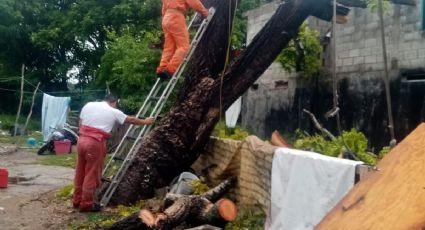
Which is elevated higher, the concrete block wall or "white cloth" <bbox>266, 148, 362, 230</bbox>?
the concrete block wall

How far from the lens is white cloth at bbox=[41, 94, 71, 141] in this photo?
62.4ft

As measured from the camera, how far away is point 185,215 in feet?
19.2

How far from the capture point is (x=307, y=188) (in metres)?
4.74

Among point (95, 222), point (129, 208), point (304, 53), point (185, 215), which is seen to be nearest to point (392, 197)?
point (185, 215)

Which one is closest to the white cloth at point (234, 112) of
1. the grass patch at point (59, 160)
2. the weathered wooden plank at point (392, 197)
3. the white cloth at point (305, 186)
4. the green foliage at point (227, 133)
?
the grass patch at point (59, 160)

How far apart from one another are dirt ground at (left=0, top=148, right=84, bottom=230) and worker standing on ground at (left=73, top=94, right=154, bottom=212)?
9.7 inches

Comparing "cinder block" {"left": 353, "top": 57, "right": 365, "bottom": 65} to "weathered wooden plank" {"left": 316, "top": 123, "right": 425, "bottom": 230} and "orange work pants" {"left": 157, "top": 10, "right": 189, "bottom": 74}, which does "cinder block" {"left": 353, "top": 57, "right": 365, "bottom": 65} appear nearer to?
"orange work pants" {"left": 157, "top": 10, "right": 189, "bottom": 74}

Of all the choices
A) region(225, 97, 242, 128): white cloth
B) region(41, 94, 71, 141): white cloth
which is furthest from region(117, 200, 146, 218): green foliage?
region(41, 94, 71, 141): white cloth

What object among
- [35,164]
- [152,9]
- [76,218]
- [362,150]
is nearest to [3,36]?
[152,9]

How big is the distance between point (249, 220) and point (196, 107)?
2.17 metres

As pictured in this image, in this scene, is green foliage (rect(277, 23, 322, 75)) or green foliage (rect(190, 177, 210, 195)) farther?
green foliage (rect(277, 23, 322, 75))

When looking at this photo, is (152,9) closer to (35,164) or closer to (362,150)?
(35,164)

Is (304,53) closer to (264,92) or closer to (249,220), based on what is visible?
(264,92)

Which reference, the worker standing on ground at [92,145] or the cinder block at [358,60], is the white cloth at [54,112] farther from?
the worker standing on ground at [92,145]
